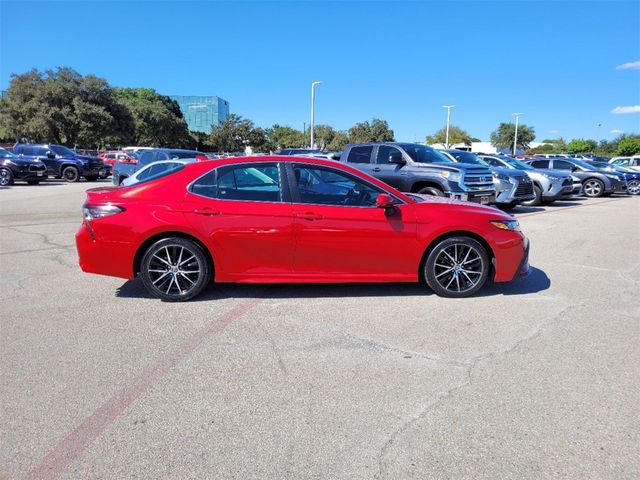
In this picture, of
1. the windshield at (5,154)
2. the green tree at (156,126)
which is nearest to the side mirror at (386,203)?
the windshield at (5,154)

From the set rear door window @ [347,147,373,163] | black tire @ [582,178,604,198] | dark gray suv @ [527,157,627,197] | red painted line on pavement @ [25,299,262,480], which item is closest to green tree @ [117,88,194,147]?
dark gray suv @ [527,157,627,197]

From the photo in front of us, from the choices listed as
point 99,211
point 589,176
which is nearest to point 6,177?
point 99,211

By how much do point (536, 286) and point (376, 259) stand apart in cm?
232

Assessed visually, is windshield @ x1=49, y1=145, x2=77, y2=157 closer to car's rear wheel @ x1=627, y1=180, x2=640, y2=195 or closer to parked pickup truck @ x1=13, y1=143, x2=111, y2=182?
parked pickup truck @ x1=13, y1=143, x2=111, y2=182

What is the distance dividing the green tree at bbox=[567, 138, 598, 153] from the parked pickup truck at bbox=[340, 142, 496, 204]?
3678 inches

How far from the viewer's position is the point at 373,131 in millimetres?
75125

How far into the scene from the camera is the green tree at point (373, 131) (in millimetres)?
74500

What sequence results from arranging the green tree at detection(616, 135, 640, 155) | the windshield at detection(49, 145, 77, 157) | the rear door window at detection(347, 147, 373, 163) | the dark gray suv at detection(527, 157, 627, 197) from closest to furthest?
the rear door window at detection(347, 147, 373, 163) → the dark gray suv at detection(527, 157, 627, 197) → the windshield at detection(49, 145, 77, 157) → the green tree at detection(616, 135, 640, 155)

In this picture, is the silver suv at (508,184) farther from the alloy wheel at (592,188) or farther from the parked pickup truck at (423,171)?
the alloy wheel at (592,188)

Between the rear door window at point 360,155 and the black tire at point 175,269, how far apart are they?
8283mm

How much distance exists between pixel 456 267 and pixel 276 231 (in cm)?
210

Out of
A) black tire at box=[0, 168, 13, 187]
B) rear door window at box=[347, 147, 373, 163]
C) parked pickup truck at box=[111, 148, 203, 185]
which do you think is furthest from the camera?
black tire at box=[0, 168, 13, 187]

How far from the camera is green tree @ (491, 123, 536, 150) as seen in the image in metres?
91.8

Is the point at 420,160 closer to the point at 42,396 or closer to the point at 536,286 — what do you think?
the point at 536,286
